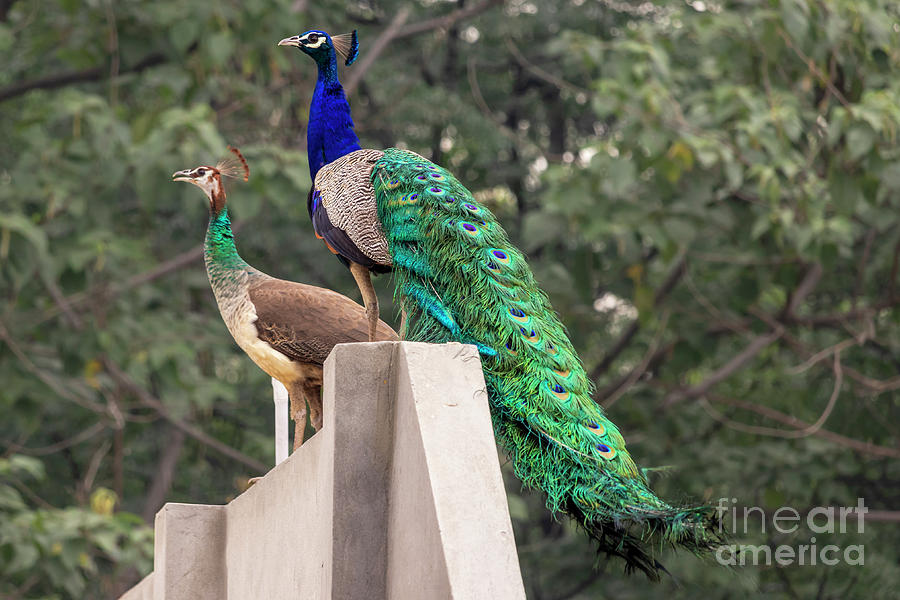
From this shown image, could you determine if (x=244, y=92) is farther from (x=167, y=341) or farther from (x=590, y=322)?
(x=590, y=322)

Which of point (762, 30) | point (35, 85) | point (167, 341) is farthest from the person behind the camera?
point (35, 85)

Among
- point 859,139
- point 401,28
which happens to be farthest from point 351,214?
point 401,28

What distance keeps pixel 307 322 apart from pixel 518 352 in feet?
3.47

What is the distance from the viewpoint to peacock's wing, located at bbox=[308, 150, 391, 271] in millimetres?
4320

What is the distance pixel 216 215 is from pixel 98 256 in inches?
148

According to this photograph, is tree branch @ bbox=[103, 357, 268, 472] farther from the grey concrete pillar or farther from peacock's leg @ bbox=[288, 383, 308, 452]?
the grey concrete pillar

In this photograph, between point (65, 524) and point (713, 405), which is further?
point (713, 405)

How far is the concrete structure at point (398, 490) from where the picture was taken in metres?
2.95

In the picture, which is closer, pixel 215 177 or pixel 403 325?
pixel 403 325

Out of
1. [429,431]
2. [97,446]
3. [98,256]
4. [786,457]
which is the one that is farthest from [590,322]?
[429,431]

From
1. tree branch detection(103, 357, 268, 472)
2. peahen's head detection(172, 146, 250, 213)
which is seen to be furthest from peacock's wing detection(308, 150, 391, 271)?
tree branch detection(103, 357, 268, 472)

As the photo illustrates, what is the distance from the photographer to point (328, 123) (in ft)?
16.2

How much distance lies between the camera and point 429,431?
312 cm

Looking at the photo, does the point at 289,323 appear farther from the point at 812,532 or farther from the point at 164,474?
the point at 812,532
